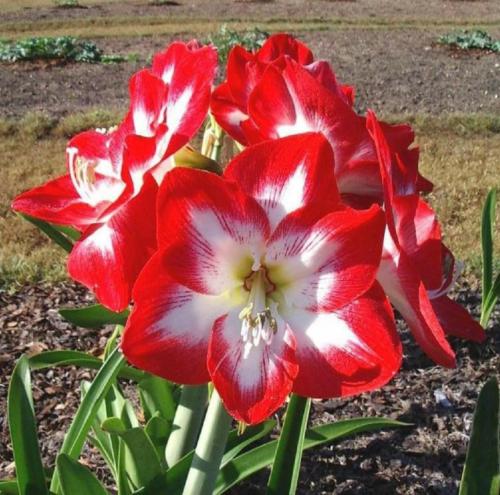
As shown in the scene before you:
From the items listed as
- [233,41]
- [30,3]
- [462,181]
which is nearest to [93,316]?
[462,181]

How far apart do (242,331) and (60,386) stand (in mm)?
1767

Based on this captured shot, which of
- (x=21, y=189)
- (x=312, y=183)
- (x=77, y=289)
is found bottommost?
(x=312, y=183)

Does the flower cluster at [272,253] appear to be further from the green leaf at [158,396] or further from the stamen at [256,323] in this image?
the green leaf at [158,396]

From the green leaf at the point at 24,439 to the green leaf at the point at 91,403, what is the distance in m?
0.17

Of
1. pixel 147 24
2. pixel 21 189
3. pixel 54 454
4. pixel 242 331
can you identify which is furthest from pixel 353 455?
pixel 147 24

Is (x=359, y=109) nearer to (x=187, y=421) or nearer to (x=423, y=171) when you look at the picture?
(x=423, y=171)

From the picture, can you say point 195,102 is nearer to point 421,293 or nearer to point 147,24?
point 421,293

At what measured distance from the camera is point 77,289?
3.29 metres

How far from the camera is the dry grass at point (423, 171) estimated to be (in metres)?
3.73

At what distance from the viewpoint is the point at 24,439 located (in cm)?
144

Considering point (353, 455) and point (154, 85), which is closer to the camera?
point (154, 85)

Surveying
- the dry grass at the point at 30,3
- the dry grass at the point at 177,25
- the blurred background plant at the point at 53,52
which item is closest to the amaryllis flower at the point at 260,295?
the blurred background plant at the point at 53,52

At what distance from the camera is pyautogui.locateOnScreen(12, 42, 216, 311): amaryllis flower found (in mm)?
939

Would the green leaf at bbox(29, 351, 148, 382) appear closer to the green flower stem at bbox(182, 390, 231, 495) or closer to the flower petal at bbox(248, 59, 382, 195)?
the green flower stem at bbox(182, 390, 231, 495)
